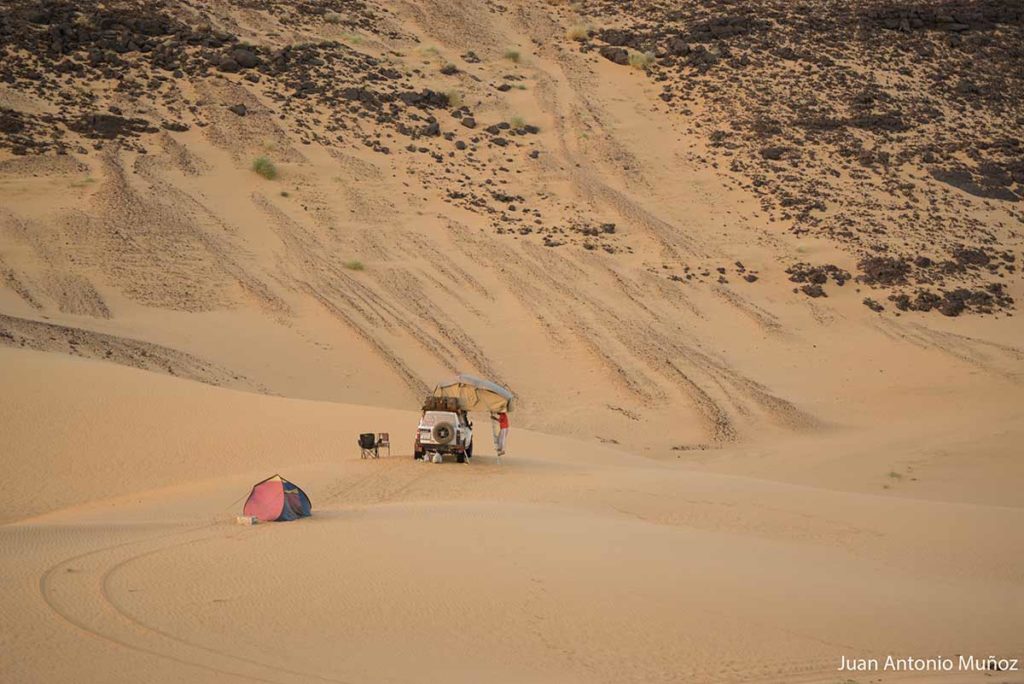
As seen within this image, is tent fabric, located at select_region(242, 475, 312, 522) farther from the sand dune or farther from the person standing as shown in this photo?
the person standing

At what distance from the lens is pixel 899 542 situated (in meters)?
14.1

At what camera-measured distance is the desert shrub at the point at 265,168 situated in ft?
121

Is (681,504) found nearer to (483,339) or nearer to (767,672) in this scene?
(767,672)

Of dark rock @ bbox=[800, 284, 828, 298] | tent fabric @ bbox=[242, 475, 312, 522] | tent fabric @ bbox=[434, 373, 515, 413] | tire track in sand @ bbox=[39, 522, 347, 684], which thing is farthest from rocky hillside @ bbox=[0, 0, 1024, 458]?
tire track in sand @ bbox=[39, 522, 347, 684]

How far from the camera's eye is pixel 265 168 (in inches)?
1452

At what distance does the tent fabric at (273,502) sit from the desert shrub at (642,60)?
40.1 metres

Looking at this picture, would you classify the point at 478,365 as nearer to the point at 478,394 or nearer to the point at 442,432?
the point at 478,394

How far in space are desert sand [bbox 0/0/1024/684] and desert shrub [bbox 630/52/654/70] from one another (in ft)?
2.09

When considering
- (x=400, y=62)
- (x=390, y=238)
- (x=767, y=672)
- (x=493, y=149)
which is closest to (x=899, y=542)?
(x=767, y=672)

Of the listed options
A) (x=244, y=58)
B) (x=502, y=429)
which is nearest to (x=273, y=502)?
(x=502, y=429)

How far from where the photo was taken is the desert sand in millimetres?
8836

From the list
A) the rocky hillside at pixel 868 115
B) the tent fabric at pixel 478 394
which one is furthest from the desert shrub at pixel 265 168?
the tent fabric at pixel 478 394

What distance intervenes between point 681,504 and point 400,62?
1356 inches

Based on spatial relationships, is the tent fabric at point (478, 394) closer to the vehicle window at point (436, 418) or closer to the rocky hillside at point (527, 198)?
the vehicle window at point (436, 418)
